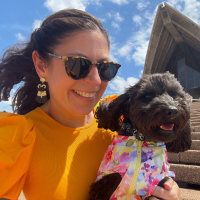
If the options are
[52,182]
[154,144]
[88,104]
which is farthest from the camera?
[88,104]

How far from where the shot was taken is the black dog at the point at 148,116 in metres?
1.53

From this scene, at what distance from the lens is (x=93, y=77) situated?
1.73 m

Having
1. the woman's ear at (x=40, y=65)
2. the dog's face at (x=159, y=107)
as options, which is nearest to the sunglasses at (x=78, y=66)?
the woman's ear at (x=40, y=65)

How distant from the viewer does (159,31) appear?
67.0 feet

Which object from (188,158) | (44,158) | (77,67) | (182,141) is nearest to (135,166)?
(182,141)

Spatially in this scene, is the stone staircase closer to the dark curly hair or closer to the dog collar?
the dog collar

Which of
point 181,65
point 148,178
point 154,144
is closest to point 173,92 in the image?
point 154,144

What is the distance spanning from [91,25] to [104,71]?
0.50 meters

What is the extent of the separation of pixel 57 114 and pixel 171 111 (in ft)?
3.72

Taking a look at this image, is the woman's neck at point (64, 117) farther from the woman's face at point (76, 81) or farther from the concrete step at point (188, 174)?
the concrete step at point (188, 174)

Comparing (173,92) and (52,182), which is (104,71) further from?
(52,182)

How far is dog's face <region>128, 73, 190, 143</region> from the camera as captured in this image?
1530mm

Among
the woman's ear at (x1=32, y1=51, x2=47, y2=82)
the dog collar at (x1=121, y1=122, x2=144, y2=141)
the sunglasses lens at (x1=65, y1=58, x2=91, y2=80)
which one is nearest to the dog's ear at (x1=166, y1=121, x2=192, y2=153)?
the dog collar at (x1=121, y1=122, x2=144, y2=141)

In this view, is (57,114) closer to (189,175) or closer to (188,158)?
(189,175)
